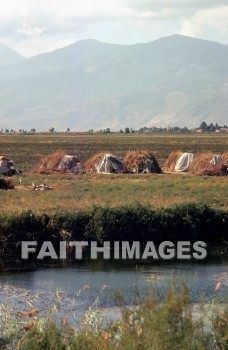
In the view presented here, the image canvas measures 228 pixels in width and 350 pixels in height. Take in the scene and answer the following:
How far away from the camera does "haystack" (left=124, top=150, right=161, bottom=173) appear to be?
5981cm

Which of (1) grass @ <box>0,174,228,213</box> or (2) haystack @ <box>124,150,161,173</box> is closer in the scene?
(1) grass @ <box>0,174,228,213</box>

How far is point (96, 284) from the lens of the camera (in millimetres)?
25078

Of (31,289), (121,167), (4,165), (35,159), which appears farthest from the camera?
(35,159)

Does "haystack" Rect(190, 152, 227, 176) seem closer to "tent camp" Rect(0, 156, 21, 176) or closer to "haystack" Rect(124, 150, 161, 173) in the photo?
"haystack" Rect(124, 150, 161, 173)

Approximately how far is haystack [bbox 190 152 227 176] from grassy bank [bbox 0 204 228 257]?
22.1 meters

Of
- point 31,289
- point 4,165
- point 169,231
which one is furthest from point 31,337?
point 4,165

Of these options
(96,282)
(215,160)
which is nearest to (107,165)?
(215,160)

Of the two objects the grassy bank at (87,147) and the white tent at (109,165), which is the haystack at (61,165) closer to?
the white tent at (109,165)

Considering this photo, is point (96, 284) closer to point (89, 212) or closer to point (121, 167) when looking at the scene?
point (89, 212)

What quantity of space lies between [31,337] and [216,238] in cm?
2143

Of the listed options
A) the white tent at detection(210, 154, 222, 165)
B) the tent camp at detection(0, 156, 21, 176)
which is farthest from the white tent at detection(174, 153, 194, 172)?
the tent camp at detection(0, 156, 21, 176)

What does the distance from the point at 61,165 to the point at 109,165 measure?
3312mm

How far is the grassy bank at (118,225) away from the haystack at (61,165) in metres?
24.9

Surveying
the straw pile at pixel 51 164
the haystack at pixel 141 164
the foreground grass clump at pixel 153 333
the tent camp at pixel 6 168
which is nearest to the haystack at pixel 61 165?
the straw pile at pixel 51 164
